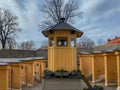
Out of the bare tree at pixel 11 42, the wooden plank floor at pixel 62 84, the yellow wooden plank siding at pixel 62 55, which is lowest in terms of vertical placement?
the wooden plank floor at pixel 62 84

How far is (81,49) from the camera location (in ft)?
99.4

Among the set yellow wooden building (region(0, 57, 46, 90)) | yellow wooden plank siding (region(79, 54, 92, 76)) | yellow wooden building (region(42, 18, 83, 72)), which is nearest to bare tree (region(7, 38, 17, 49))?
yellow wooden building (region(0, 57, 46, 90))

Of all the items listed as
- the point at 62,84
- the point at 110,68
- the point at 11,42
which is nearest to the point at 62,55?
the point at 62,84

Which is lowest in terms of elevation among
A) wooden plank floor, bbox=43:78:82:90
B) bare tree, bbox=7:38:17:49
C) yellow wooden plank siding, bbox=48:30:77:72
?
wooden plank floor, bbox=43:78:82:90

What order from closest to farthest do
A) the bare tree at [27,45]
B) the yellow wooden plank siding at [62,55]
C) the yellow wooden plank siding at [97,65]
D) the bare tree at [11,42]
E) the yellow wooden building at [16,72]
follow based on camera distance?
the yellow wooden building at [16,72] < the yellow wooden plank siding at [62,55] < the yellow wooden plank siding at [97,65] < the bare tree at [11,42] < the bare tree at [27,45]

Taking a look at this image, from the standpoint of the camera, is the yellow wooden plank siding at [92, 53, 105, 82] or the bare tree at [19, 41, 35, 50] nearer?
the yellow wooden plank siding at [92, 53, 105, 82]

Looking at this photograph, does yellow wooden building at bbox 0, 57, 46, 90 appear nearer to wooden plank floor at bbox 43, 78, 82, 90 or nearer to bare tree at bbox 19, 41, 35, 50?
wooden plank floor at bbox 43, 78, 82, 90

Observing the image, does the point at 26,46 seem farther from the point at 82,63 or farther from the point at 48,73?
the point at 48,73

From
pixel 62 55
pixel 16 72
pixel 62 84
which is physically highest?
pixel 62 55

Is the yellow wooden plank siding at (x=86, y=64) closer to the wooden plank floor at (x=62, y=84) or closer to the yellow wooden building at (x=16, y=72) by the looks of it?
the yellow wooden building at (x=16, y=72)

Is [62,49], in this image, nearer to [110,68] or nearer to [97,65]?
[110,68]

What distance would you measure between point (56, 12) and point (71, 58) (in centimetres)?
2383

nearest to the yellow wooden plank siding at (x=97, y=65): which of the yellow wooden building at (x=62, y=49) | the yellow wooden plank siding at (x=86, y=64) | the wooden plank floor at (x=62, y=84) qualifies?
the yellow wooden plank siding at (x=86, y=64)

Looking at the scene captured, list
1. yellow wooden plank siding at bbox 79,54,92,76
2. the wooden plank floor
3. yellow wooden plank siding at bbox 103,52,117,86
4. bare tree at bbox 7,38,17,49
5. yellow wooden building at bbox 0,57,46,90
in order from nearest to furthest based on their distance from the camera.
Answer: yellow wooden building at bbox 0,57,46,90
the wooden plank floor
yellow wooden plank siding at bbox 103,52,117,86
yellow wooden plank siding at bbox 79,54,92,76
bare tree at bbox 7,38,17,49
